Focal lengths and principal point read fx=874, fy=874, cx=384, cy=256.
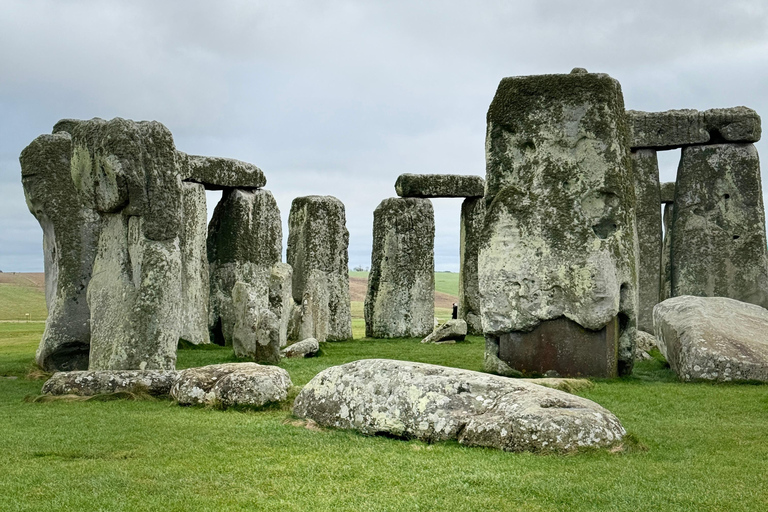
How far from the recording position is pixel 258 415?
8.26 m

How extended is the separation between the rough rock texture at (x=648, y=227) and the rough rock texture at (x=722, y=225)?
519 millimetres

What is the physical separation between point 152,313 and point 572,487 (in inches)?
252

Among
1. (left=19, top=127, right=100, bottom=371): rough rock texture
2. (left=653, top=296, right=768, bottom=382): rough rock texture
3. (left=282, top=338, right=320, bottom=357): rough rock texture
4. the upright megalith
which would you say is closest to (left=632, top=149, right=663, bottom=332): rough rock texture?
(left=653, top=296, right=768, bottom=382): rough rock texture

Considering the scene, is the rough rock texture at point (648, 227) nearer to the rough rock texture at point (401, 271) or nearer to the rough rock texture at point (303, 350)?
the rough rock texture at point (401, 271)

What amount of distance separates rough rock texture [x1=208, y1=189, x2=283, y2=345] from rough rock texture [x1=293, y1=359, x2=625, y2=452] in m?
11.2

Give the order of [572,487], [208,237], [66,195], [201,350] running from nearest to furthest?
[572,487], [66,195], [201,350], [208,237]

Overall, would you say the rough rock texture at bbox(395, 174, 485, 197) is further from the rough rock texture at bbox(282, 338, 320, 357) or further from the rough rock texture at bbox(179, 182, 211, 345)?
the rough rock texture at bbox(282, 338, 320, 357)

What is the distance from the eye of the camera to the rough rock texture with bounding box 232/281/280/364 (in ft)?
44.9

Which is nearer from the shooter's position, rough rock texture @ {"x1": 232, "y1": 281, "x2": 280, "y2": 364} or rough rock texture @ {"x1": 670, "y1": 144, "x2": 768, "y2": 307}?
rough rock texture @ {"x1": 232, "y1": 281, "x2": 280, "y2": 364}

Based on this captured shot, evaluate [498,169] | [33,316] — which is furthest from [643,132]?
[33,316]

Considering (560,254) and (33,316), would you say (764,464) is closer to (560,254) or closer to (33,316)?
(560,254)

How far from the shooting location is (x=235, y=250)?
1891 cm

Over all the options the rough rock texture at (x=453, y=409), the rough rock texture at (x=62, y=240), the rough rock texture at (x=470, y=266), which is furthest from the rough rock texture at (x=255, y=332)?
the rough rock texture at (x=470, y=266)

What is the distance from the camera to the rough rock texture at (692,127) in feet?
64.1
